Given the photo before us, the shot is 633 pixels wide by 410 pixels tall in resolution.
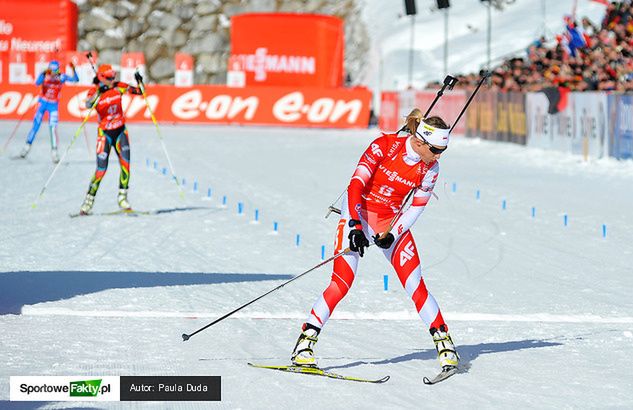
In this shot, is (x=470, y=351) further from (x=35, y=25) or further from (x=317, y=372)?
(x=35, y=25)

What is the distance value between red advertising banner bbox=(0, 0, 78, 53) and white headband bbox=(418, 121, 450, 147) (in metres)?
45.5

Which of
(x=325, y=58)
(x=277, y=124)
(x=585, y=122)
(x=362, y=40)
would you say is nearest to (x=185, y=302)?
(x=585, y=122)

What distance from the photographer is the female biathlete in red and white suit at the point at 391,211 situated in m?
7.72

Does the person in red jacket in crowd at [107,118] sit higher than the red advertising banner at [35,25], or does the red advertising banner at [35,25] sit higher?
the red advertising banner at [35,25]

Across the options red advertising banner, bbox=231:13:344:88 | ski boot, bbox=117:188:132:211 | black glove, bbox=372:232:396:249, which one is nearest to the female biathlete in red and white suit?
black glove, bbox=372:232:396:249

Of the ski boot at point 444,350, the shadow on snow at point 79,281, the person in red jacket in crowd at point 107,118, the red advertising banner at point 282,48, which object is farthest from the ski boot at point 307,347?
the red advertising banner at point 282,48

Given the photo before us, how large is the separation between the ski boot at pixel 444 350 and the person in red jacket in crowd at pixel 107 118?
29.8 feet

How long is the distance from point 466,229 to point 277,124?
86.4ft

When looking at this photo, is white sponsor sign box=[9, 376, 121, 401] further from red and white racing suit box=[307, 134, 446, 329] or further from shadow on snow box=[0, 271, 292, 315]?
shadow on snow box=[0, 271, 292, 315]

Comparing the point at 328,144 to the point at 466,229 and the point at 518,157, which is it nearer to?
the point at 518,157

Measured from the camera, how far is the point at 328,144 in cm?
3394
